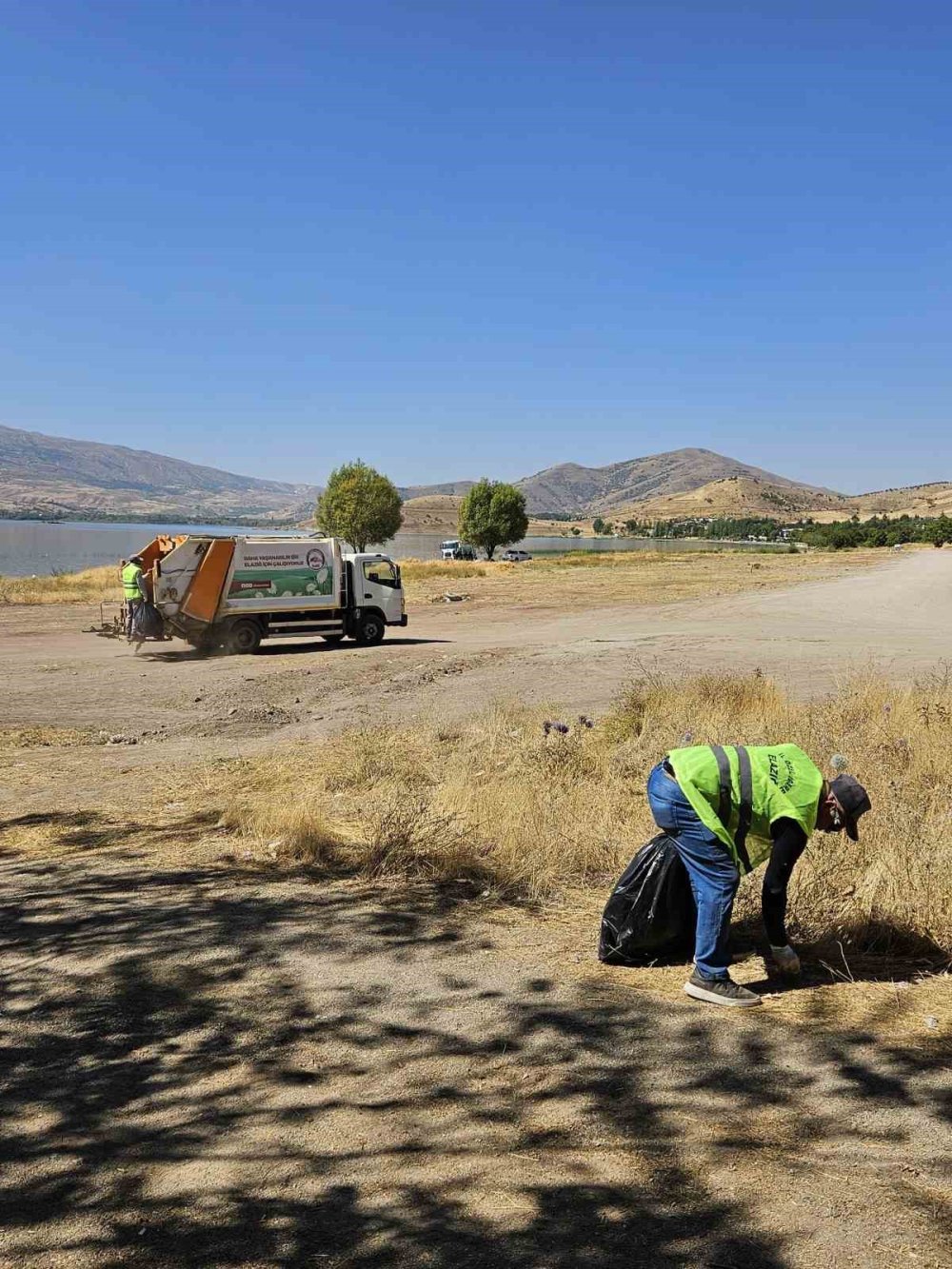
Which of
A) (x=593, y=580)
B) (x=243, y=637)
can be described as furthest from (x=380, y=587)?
(x=593, y=580)

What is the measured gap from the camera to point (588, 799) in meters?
8.18

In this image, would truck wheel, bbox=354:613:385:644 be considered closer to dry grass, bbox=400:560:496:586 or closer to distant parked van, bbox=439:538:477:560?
dry grass, bbox=400:560:496:586

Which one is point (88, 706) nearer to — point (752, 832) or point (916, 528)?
point (752, 832)

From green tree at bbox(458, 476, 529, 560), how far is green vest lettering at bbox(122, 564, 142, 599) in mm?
78974

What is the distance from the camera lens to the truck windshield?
25.2m

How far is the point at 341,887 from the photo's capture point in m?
6.41

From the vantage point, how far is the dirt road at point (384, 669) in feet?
44.9

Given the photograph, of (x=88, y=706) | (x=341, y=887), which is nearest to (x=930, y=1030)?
(x=341, y=887)

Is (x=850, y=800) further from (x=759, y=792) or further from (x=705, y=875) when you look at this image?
(x=705, y=875)

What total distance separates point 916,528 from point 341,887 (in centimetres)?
17289

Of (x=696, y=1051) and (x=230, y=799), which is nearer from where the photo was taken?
(x=696, y=1051)

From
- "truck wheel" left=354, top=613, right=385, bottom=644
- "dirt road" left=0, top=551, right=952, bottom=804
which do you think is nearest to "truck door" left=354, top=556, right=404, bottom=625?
"truck wheel" left=354, top=613, right=385, bottom=644

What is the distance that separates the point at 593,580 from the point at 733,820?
52.6m

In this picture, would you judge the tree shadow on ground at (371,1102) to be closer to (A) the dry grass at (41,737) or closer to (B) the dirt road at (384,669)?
(B) the dirt road at (384,669)
